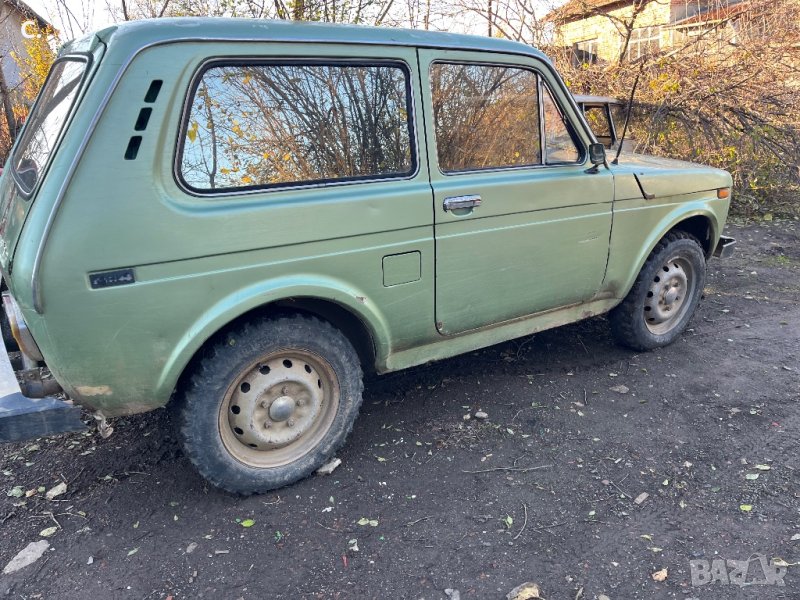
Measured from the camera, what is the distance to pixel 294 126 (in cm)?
271

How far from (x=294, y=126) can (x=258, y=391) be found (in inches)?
47.6

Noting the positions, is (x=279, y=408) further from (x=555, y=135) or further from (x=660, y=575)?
(x=555, y=135)

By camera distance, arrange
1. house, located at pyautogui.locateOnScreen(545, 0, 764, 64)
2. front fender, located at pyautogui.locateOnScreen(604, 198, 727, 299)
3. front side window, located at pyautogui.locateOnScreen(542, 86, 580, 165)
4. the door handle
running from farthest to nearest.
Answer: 1. house, located at pyautogui.locateOnScreen(545, 0, 764, 64)
2. front fender, located at pyautogui.locateOnScreen(604, 198, 727, 299)
3. front side window, located at pyautogui.locateOnScreen(542, 86, 580, 165)
4. the door handle

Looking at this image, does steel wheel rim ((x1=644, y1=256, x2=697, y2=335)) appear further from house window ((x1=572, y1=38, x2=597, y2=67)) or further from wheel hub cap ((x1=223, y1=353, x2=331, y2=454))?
house window ((x1=572, y1=38, x2=597, y2=67))

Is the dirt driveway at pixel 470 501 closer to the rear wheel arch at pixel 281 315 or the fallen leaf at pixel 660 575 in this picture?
the fallen leaf at pixel 660 575

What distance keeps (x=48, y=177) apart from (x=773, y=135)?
8.90 metres

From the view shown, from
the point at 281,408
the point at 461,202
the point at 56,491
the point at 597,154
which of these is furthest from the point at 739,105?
the point at 56,491

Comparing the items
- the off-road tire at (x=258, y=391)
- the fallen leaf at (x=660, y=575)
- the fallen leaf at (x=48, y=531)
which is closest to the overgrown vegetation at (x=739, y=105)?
the off-road tire at (x=258, y=391)

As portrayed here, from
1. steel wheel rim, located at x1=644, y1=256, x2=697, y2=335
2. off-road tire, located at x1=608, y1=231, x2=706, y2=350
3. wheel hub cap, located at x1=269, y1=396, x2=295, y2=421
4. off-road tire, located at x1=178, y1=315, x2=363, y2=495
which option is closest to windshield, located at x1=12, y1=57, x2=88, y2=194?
off-road tire, located at x1=178, y1=315, x2=363, y2=495

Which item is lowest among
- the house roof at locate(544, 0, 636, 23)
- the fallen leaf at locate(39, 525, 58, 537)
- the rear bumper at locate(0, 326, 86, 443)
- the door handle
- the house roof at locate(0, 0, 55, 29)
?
the fallen leaf at locate(39, 525, 58, 537)

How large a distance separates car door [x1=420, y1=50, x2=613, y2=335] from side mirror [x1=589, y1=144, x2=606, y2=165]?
4 cm

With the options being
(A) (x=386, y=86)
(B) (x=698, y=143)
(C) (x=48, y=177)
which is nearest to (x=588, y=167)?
(A) (x=386, y=86)

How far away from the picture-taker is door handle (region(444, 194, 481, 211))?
3.01 m

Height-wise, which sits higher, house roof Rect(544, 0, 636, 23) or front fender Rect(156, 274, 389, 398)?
house roof Rect(544, 0, 636, 23)
